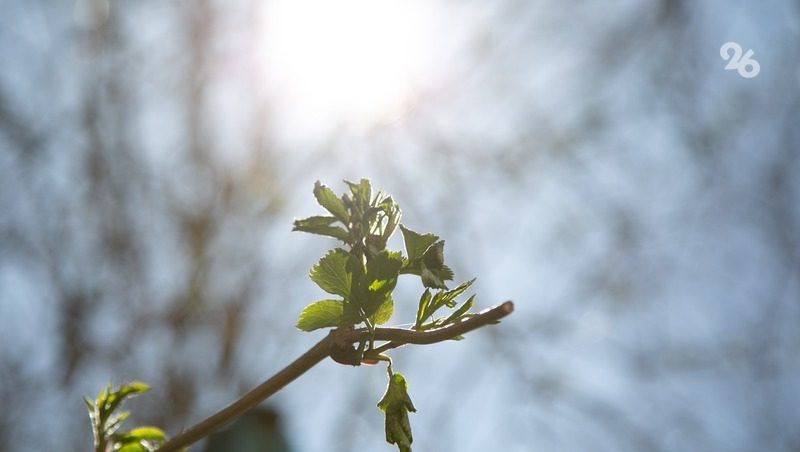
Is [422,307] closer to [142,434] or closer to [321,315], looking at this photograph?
[321,315]

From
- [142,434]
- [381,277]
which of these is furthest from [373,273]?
[142,434]

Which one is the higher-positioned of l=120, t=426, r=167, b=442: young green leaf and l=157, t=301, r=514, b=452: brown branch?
l=120, t=426, r=167, b=442: young green leaf

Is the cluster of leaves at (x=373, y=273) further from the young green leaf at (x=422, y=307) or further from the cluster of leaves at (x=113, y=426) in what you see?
the cluster of leaves at (x=113, y=426)

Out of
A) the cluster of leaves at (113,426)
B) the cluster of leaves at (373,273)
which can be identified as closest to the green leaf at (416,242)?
the cluster of leaves at (373,273)

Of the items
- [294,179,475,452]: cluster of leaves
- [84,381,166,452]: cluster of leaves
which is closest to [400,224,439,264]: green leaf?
A: [294,179,475,452]: cluster of leaves

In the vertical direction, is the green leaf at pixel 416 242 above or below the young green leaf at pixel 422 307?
above

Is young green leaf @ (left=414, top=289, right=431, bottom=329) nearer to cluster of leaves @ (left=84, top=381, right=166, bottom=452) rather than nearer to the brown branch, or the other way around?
A: the brown branch
